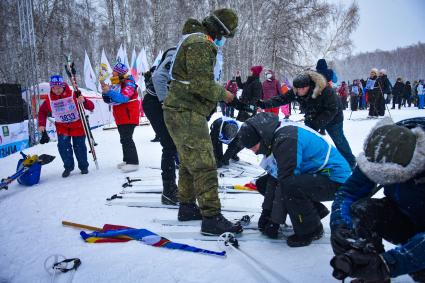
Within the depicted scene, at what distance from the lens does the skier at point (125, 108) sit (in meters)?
5.05

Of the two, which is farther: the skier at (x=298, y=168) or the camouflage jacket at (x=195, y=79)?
the camouflage jacket at (x=195, y=79)

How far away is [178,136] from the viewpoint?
2615 mm

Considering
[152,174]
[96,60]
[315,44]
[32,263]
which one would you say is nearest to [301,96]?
[152,174]

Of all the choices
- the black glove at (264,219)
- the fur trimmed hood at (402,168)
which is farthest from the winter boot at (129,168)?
the fur trimmed hood at (402,168)

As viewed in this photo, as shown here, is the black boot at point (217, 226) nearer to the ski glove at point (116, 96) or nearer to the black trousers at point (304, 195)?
the black trousers at point (304, 195)

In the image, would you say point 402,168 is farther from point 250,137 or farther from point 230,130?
point 230,130

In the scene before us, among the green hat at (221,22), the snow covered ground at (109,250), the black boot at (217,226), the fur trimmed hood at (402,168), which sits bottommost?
the snow covered ground at (109,250)

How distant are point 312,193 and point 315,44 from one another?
69.7ft

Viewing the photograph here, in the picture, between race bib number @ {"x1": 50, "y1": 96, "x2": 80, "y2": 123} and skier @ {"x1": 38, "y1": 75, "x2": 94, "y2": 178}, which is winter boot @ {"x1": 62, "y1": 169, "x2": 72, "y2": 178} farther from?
race bib number @ {"x1": 50, "y1": 96, "x2": 80, "y2": 123}

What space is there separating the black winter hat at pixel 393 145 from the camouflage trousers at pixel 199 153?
4.33 ft

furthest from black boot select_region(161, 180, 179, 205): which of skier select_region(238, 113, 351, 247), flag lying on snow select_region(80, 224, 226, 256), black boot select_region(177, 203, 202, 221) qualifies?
skier select_region(238, 113, 351, 247)

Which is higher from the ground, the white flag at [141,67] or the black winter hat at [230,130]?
the white flag at [141,67]

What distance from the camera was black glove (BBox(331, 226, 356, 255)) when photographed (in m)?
1.42

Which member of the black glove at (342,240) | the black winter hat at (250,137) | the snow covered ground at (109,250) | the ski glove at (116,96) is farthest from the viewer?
the ski glove at (116,96)
